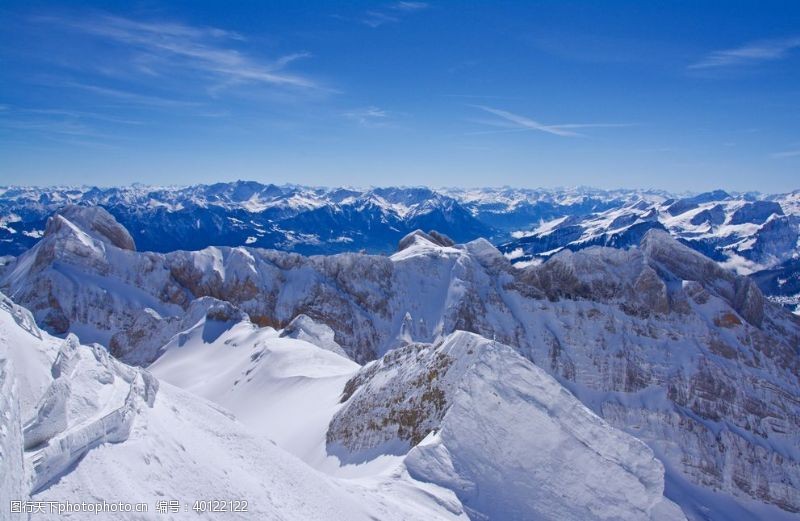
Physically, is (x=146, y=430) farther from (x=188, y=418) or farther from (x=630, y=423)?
(x=630, y=423)

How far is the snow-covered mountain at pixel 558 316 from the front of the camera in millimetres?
94250

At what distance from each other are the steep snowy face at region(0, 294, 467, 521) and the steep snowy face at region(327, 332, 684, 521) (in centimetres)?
279

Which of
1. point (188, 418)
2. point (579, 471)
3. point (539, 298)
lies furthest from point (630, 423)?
point (188, 418)

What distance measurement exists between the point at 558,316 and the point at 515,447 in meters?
94.7

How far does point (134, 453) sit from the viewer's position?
1656 centimetres

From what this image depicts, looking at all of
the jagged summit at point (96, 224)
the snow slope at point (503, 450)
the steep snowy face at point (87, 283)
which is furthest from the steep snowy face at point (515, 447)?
the jagged summit at point (96, 224)

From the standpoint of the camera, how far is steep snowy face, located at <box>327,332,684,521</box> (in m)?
27.7

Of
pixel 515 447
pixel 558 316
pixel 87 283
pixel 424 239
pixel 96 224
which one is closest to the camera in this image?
pixel 515 447

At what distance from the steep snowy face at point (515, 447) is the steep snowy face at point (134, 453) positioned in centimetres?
279

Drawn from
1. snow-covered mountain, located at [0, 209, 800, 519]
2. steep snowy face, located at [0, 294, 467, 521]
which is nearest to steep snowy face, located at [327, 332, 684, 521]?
steep snowy face, located at [0, 294, 467, 521]

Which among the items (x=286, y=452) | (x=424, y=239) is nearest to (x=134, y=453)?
(x=286, y=452)

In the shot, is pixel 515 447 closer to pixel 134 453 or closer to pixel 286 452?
pixel 286 452

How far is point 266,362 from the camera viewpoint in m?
63.2

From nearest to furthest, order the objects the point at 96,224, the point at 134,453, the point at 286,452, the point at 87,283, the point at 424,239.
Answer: the point at 134,453, the point at 286,452, the point at 87,283, the point at 96,224, the point at 424,239
